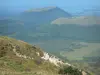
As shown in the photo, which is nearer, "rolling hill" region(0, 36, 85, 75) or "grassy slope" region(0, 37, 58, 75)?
"grassy slope" region(0, 37, 58, 75)

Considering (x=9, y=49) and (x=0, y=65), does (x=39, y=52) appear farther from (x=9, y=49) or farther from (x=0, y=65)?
(x=0, y=65)

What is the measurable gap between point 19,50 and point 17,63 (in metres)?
9.53

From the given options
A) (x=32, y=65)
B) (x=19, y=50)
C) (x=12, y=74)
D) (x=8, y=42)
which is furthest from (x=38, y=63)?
(x=12, y=74)

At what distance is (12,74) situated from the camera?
2677cm

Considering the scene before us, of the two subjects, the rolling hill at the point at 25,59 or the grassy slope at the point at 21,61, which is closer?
the grassy slope at the point at 21,61

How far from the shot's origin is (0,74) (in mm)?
25906

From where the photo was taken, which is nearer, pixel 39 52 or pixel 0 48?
pixel 0 48

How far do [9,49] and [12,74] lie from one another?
23.8 metres

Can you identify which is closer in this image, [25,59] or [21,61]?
[21,61]

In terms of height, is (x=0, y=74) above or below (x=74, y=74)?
above

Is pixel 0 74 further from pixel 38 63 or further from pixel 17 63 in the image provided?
pixel 38 63

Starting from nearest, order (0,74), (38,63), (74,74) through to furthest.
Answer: (0,74) → (74,74) → (38,63)

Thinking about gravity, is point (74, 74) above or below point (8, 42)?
below

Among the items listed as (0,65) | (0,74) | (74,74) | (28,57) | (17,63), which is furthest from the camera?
(28,57)
